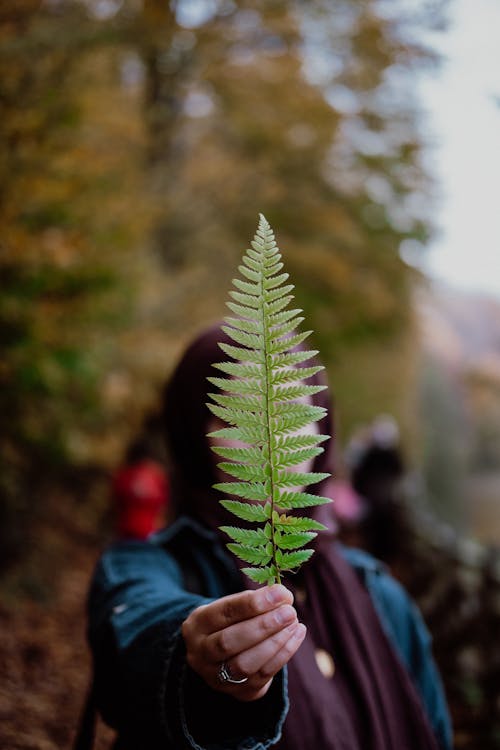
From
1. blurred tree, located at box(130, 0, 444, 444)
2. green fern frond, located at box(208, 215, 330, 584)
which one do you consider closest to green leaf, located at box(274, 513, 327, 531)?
green fern frond, located at box(208, 215, 330, 584)

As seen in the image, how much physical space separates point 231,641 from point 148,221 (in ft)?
15.7

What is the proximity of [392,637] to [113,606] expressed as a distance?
85 centimetres

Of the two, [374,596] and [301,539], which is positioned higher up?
[301,539]

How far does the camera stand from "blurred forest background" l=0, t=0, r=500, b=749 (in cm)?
394

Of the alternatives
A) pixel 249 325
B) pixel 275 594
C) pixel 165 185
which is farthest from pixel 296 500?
pixel 165 185

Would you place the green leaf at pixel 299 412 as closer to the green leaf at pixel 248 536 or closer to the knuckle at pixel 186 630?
the green leaf at pixel 248 536

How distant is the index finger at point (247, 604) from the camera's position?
824 mm

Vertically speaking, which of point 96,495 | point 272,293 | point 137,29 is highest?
point 137,29

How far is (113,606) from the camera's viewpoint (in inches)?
54.3

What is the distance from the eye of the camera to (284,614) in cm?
84

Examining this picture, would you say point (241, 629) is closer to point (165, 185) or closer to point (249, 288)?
point (249, 288)

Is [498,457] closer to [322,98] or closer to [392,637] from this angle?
[322,98]

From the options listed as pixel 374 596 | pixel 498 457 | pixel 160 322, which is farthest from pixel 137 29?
pixel 498 457

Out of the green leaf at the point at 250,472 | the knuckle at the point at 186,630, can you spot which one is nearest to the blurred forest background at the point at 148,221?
the knuckle at the point at 186,630
